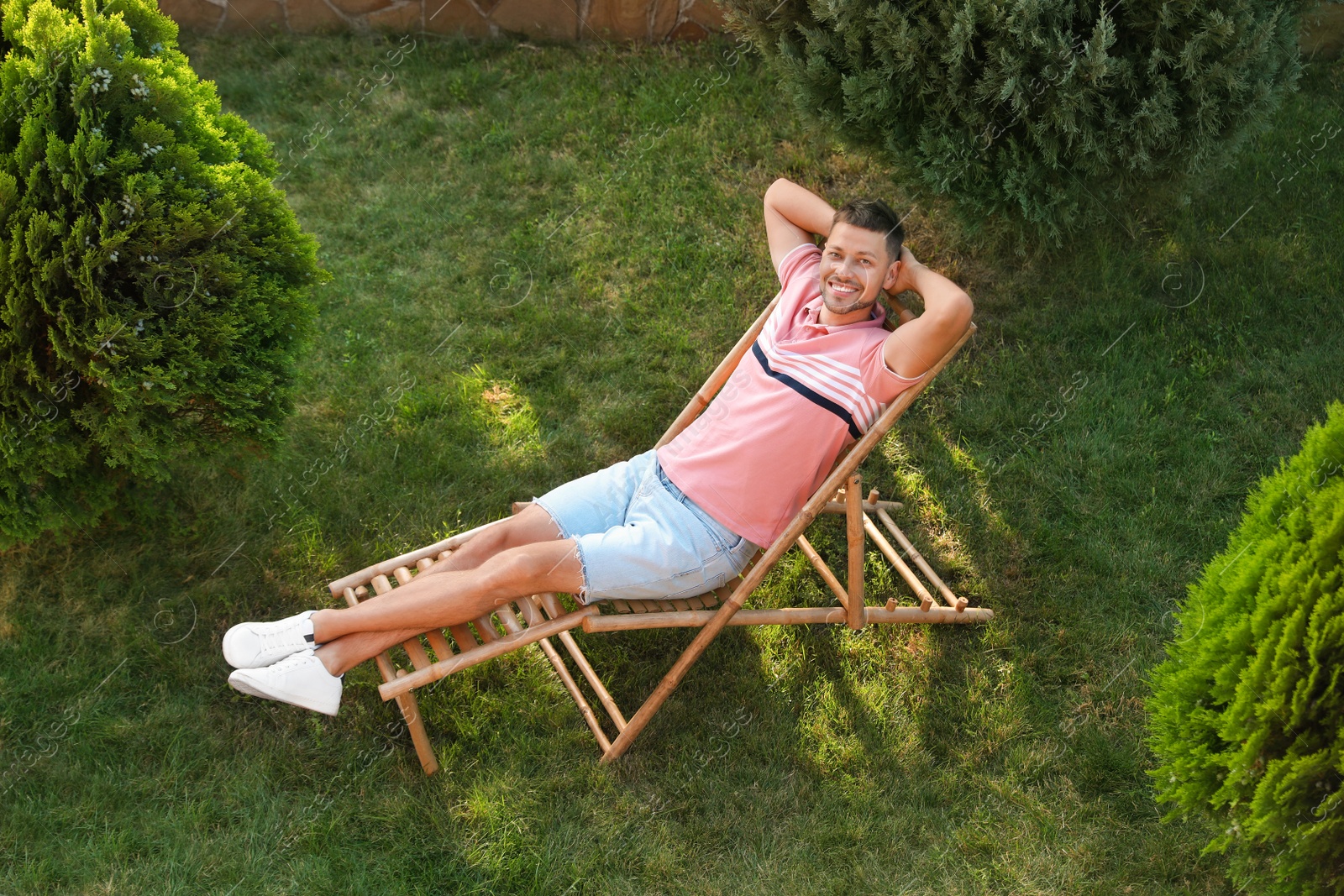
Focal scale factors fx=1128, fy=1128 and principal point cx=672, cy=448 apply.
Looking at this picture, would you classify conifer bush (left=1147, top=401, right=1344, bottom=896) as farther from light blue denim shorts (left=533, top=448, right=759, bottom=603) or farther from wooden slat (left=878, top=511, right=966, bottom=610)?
light blue denim shorts (left=533, top=448, right=759, bottom=603)

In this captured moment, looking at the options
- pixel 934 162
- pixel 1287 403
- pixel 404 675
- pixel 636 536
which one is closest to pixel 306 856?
pixel 404 675

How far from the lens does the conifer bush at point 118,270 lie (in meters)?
3.47

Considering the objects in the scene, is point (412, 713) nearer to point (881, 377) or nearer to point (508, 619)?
point (508, 619)

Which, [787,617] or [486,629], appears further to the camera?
[787,617]

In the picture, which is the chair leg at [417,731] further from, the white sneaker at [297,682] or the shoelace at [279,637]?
the shoelace at [279,637]

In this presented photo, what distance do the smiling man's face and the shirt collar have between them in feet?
0.10

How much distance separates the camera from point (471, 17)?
22.9ft

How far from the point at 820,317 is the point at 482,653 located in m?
1.59

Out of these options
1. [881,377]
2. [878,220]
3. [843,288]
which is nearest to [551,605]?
[881,377]

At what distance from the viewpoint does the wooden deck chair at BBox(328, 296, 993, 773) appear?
11.3 ft

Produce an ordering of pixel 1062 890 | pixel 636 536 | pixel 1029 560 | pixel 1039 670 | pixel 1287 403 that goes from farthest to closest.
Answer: pixel 1287 403 < pixel 1029 560 < pixel 1039 670 < pixel 636 536 < pixel 1062 890

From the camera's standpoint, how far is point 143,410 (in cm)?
367

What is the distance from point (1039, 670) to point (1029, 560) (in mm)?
506

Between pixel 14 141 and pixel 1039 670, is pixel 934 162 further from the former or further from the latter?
pixel 14 141
